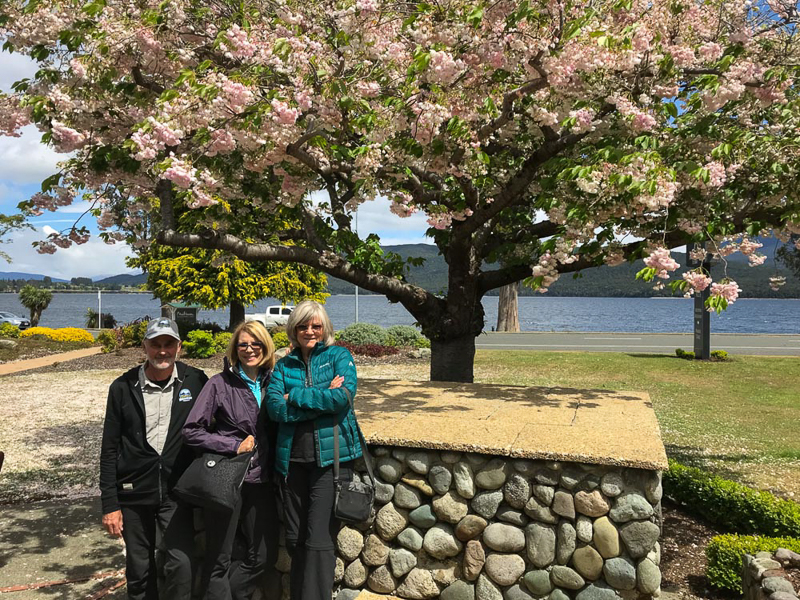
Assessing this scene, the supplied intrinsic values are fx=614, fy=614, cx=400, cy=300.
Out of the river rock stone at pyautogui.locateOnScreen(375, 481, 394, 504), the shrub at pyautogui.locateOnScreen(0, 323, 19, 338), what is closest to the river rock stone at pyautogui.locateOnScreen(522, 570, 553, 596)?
the river rock stone at pyautogui.locateOnScreen(375, 481, 394, 504)

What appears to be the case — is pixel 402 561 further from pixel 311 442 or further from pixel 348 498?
pixel 311 442

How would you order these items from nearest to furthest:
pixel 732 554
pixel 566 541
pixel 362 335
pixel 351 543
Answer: pixel 566 541
pixel 351 543
pixel 732 554
pixel 362 335

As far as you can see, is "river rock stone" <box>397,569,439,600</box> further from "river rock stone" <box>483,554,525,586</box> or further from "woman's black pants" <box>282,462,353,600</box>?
"woman's black pants" <box>282,462,353,600</box>

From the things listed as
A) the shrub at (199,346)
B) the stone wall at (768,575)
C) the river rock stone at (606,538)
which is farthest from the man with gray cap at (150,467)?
the shrub at (199,346)

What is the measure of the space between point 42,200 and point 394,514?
516 centimetres

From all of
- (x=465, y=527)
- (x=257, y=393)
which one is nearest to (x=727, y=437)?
(x=465, y=527)

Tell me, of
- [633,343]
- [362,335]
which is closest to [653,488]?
[362,335]

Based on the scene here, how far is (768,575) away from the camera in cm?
413

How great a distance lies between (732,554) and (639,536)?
4.24 feet

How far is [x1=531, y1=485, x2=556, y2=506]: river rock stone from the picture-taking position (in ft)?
13.7

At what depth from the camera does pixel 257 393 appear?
4.05 meters

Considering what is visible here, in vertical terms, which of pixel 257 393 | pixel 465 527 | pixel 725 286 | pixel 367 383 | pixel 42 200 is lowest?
pixel 465 527

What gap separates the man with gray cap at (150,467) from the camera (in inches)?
150

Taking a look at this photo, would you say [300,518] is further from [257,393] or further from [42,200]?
[42,200]
